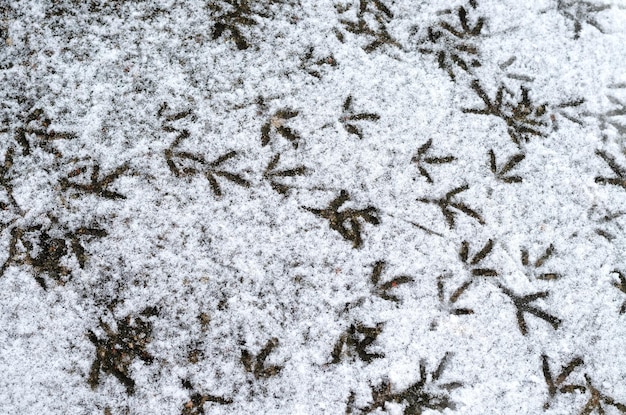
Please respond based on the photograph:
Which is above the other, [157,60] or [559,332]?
[157,60]

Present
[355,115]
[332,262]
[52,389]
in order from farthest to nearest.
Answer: [355,115]
[332,262]
[52,389]

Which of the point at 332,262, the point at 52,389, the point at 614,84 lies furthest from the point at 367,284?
the point at 614,84

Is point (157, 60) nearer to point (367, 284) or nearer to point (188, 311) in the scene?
point (188, 311)

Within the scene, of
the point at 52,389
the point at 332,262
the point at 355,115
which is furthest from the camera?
the point at 355,115

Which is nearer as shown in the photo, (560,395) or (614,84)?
(560,395)

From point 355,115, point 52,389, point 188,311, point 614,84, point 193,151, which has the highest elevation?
point 614,84

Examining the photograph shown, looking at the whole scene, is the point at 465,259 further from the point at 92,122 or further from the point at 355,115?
the point at 92,122
